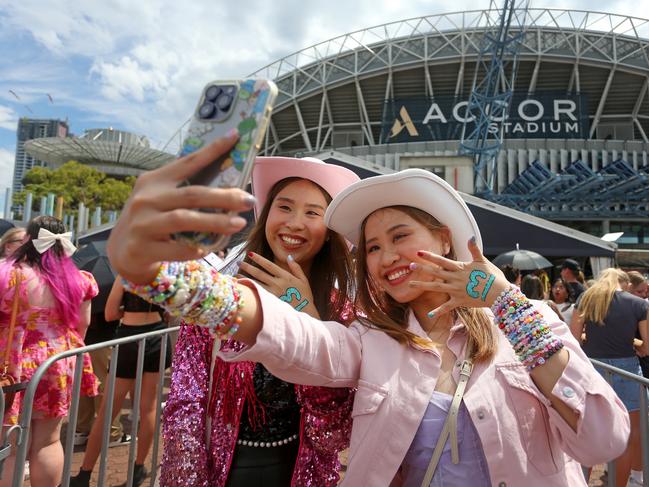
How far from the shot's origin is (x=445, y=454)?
1.44 m

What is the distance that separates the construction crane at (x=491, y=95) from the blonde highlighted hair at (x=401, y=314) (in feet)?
86.0

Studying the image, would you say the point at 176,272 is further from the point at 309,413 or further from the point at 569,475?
the point at 569,475

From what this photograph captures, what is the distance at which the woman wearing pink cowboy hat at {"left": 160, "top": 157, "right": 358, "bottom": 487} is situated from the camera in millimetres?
1618

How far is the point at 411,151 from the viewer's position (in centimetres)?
3067

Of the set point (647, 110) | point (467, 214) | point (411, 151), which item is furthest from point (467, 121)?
point (467, 214)

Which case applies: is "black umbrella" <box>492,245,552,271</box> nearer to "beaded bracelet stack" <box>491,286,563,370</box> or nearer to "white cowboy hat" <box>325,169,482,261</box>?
"white cowboy hat" <box>325,169,482,261</box>

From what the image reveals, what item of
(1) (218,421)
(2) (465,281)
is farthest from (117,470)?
(2) (465,281)

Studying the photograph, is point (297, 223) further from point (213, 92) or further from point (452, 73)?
point (452, 73)

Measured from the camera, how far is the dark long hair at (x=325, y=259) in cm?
192

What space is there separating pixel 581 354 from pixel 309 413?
0.96 metres

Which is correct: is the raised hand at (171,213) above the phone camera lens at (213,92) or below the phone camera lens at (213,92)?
below

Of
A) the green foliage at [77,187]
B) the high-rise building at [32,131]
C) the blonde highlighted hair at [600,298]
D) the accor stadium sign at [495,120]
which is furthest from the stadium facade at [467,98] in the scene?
the high-rise building at [32,131]

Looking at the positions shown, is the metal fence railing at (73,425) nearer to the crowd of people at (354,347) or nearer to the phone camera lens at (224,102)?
the crowd of people at (354,347)

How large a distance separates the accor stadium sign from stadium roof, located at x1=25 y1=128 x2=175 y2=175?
21.8 meters
